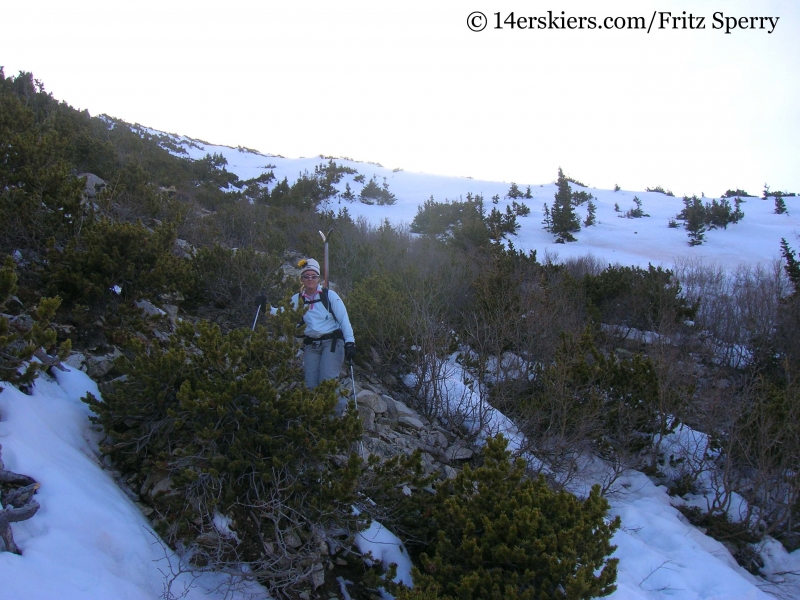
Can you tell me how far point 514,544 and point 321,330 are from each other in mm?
2589

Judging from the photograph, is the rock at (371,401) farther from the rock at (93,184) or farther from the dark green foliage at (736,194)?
the dark green foliage at (736,194)

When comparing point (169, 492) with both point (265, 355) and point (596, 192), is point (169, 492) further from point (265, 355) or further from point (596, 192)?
point (596, 192)

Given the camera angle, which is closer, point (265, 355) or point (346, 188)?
point (265, 355)

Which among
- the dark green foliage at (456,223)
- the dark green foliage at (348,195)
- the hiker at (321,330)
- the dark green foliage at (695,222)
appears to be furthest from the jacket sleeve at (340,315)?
the dark green foliage at (348,195)

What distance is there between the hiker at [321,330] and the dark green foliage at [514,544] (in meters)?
1.73

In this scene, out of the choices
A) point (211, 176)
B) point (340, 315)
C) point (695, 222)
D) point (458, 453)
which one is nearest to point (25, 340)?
point (340, 315)

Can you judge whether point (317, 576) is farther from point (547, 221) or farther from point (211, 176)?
point (211, 176)

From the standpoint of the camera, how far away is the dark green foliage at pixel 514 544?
2891mm

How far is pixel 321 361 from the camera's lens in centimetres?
464

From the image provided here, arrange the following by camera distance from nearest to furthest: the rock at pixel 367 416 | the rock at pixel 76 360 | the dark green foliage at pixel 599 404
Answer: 1. the rock at pixel 76 360
2. the rock at pixel 367 416
3. the dark green foliage at pixel 599 404

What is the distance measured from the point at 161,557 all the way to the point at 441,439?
140 inches

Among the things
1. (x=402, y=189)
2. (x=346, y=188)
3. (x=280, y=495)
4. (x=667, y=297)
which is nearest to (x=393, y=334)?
(x=280, y=495)

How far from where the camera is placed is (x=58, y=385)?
3.63 m

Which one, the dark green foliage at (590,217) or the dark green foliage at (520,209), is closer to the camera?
the dark green foliage at (590,217)
